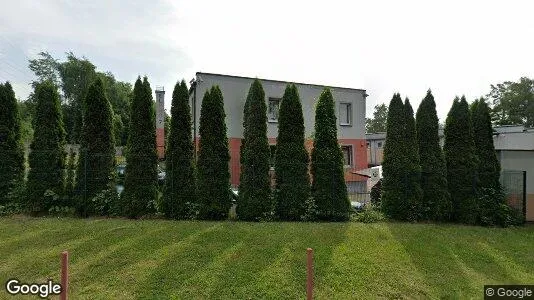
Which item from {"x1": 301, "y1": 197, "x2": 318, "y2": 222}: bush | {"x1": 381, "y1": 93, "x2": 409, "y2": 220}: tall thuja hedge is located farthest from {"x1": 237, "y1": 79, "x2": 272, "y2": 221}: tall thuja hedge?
{"x1": 381, "y1": 93, "x2": 409, "y2": 220}: tall thuja hedge

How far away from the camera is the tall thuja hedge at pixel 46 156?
9469 millimetres

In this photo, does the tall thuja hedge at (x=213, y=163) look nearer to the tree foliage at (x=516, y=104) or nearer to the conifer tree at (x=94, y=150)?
the conifer tree at (x=94, y=150)

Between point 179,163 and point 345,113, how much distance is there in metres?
15.3

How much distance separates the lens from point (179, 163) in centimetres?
962

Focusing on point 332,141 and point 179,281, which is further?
point 332,141

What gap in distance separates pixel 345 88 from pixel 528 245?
1547 cm

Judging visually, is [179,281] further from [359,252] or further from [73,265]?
[359,252]

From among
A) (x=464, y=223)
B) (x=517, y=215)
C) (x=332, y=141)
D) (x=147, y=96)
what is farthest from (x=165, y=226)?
(x=517, y=215)

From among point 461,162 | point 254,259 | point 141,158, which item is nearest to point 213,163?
point 141,158

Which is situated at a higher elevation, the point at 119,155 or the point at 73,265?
the point at 119,155

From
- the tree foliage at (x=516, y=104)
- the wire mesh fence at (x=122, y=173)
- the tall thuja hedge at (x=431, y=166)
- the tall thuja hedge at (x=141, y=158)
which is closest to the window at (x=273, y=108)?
the wire mesh fence at (x=122, y=173)

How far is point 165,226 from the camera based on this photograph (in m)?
8.23

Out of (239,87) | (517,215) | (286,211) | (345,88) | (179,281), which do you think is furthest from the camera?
(345,88)

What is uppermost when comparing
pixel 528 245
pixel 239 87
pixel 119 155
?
pixel 239 87
